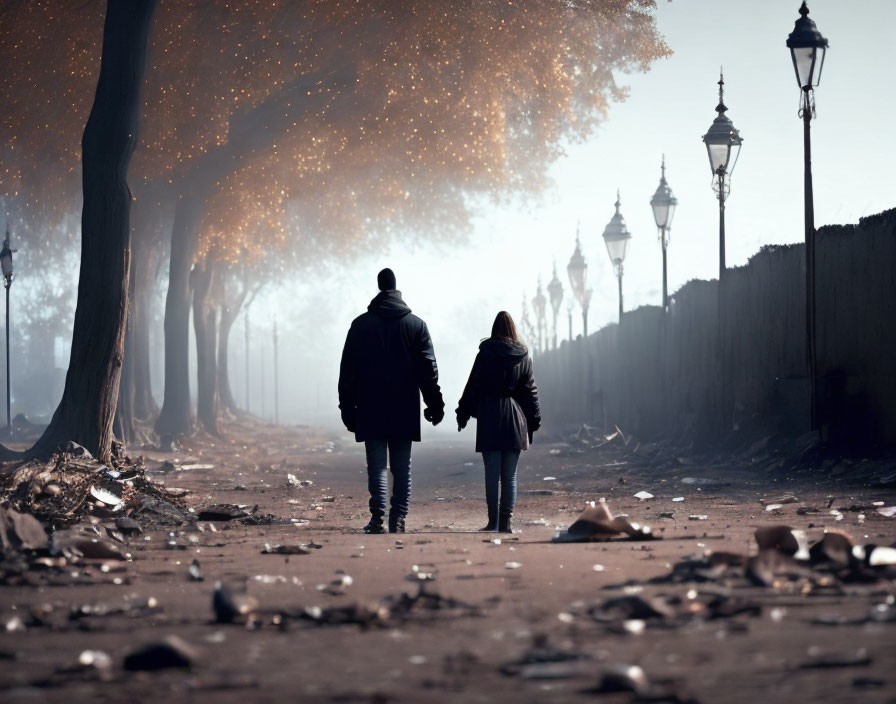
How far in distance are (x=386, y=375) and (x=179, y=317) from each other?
73.2 ft

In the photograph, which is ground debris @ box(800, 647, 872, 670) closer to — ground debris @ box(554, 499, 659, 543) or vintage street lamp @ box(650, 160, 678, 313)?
ground debris @ box(554, 499, 659, 543)

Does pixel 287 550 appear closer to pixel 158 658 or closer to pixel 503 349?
pixel 503 349

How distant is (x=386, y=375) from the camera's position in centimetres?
1009

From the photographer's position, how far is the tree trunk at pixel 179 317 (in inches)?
1155

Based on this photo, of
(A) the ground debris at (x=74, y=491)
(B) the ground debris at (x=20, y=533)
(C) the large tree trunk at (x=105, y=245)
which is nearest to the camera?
(B) the ground debris at (x=20, y=533)

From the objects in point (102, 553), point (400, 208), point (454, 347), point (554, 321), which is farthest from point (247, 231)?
point (454, 347)

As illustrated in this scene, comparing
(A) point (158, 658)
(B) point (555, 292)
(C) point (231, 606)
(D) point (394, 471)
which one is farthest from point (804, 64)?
(B) point (555, 292)

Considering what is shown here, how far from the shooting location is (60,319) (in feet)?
220

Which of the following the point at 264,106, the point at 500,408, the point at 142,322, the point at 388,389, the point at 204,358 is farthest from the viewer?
the point at 204,358

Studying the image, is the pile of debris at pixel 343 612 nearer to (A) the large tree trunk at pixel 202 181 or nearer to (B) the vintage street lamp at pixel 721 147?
(B) the vintage street lamp at pixel 721 147

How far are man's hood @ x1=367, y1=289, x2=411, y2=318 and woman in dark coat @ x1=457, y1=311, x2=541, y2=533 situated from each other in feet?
2.45

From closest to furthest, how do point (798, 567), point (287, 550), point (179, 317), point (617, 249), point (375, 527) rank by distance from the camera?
point (798, 567), point (287, 550), point (375, 527), point (617, 249), point (179, 317)

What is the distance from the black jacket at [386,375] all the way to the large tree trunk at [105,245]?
19.1 feet

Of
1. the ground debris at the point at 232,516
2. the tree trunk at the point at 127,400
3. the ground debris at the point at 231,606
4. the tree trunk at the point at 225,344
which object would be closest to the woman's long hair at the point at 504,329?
Answer: the ground debris at the point at 232,516
